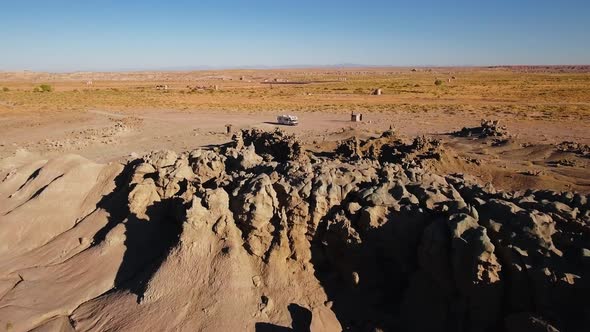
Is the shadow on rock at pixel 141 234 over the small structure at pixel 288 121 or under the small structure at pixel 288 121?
over

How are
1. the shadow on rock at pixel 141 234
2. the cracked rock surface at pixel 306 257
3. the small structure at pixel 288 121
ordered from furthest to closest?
the small structure at pixel 288 121 < the shadow on rock at pixel 141 234 < the cracked rock surface at pixel 306 257

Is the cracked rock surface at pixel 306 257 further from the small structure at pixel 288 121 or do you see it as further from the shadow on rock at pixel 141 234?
the small structure at pixel 288 121

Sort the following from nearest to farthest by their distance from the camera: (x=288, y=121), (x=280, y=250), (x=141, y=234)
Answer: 1. (x=280, y=250)
2. (x=141, y=234)
3. (x=288, y=121)

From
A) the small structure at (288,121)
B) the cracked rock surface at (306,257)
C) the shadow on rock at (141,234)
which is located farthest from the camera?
the small structure at (288,121)

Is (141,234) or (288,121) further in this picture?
(288,121)

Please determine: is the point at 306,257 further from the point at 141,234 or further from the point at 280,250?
the point at 141,234

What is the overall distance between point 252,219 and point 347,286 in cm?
145

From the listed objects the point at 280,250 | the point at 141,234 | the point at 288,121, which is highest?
the point at 280,250

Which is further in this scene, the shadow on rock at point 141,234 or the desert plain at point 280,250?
the shadow on rock at point 141,234

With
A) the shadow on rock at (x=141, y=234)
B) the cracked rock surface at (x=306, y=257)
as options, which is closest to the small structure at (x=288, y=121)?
the shadow on rock at (x=141, y=234)

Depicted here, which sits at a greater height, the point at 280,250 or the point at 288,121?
the point at 280,250

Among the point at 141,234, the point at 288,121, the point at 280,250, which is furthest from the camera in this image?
the point at 288,121

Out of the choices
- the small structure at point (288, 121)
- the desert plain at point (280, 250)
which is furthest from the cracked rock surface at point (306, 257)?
the small structure at point (288, 121)

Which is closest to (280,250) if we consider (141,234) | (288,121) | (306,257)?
(306,257)
